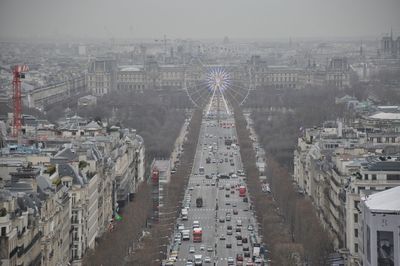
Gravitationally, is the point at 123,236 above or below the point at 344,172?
below

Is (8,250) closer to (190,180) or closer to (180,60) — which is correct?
(190,180)

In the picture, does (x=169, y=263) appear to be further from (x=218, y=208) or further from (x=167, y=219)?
(x=218, y=208)

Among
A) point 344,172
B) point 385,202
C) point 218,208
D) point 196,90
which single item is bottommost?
point 218,208

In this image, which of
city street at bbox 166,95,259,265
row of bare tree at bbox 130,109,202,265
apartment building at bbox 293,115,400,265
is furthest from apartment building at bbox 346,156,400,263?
row of bare tree at bbox 130,109,202,265

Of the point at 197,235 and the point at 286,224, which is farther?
the point at 286,224

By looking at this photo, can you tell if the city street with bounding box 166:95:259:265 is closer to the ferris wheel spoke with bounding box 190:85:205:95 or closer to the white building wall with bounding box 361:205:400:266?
the white building wall with bounding box 361:205:400:266

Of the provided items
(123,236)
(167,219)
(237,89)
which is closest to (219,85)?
(237,89)

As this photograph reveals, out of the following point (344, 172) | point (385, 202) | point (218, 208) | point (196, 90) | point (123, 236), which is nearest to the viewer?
point (385, 202)
